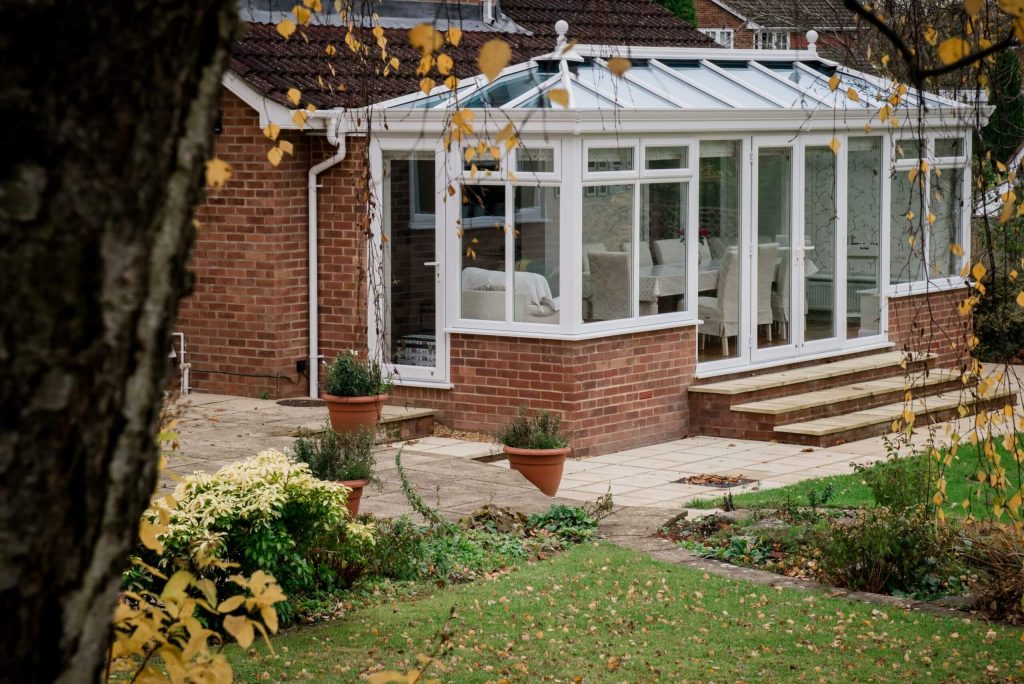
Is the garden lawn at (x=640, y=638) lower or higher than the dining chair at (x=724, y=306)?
lower

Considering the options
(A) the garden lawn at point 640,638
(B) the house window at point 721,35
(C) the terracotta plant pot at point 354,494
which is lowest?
(A) the garden lawn at point 640,638

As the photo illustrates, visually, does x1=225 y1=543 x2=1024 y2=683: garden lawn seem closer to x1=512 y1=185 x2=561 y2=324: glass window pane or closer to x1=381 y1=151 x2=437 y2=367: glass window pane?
x1=512 y1=185 x2=561 y2=324: glass window pane

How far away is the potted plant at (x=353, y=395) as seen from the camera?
1188 centimetres

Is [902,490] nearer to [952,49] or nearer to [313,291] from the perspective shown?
[952,49]

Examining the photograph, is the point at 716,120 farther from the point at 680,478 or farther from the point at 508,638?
the point at 508,638

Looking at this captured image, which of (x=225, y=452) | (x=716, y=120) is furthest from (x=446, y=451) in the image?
(x=716, y=120)

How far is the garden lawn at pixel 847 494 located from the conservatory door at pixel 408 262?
3920mm

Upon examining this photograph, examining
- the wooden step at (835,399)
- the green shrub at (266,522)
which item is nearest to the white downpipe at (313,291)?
the wooden step at (835,399)

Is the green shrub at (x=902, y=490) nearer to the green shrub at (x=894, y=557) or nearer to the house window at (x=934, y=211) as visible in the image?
the green shrub at (x=894, y=557)

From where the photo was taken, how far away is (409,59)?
15641 mm

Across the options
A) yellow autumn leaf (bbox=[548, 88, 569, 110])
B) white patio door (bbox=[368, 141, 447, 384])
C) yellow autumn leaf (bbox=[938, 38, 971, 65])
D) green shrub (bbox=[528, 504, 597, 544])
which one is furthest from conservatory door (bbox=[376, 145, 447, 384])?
yellow autumn leaf (bbox=[548, 88, 569, 110])

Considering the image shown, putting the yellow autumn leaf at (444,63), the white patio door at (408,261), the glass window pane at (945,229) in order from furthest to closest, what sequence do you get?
the glass window pane at (945,229)
the white patio door at (408,261)
the yellow autumn leaf at (444,63)

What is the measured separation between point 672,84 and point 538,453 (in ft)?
16.3

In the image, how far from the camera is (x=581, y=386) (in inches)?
492
